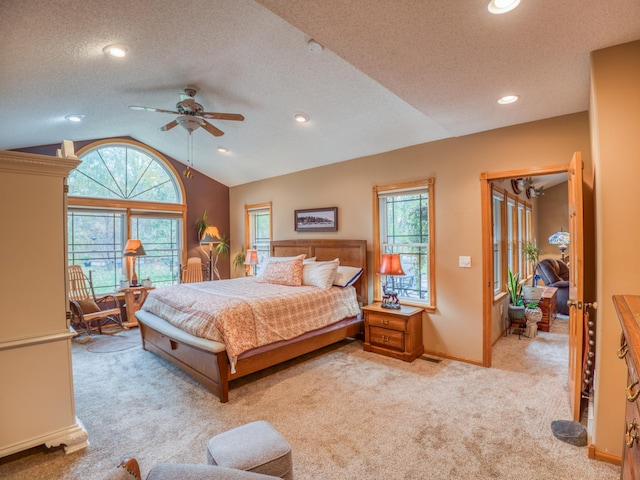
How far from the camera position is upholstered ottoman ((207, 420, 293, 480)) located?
1410mm

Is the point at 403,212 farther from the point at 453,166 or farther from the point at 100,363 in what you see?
the point at 100,363

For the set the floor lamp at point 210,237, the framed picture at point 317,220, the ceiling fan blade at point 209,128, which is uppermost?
the ceiling fan blade at point 209,128

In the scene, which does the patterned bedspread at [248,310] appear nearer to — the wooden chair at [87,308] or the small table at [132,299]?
the wooden chair at [87,308]

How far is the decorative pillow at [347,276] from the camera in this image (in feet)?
14.2

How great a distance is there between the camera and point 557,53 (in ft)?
6.65

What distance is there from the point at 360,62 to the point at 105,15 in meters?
1.84

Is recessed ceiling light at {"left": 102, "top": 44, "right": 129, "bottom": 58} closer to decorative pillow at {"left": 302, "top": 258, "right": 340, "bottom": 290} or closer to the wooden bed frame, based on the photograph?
the wooden bed frame

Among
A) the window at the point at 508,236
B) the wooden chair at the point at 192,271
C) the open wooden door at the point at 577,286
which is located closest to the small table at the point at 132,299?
the wooden chair at the point at 192,271

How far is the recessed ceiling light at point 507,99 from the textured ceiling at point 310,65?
8cm

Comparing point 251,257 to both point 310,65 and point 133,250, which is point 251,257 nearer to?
point 133,250

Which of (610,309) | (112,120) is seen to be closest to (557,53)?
(610,309)

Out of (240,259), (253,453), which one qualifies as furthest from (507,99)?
(240,259)

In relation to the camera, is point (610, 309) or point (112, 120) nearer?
point (610, 309)

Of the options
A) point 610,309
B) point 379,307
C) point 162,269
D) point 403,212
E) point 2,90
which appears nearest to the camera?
point 610,309
